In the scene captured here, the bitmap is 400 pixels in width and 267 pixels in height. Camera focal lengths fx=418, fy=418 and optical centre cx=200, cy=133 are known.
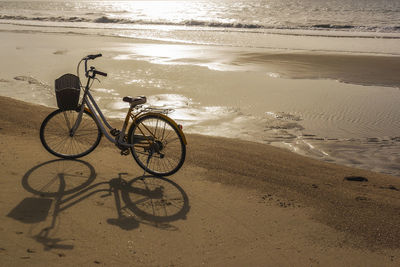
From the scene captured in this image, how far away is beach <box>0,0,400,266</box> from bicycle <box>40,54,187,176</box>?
20 cm

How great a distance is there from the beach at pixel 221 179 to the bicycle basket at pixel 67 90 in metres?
0.78

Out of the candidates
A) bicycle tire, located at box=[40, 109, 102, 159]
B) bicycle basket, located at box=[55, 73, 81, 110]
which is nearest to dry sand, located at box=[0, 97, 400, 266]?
bicycle tire, located at box=[40, 109, 102, 159]

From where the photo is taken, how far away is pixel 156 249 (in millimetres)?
3463

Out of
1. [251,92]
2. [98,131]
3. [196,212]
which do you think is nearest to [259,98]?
[251,92]

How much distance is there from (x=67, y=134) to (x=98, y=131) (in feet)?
1.56

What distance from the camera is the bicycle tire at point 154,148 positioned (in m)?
4.69

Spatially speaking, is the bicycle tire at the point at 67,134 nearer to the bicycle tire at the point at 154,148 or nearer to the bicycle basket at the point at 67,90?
the bicycle basket at the point at 67,90

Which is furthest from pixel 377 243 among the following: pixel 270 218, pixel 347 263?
pixel 270 218

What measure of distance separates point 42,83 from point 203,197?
7.33m

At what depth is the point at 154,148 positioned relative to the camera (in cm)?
477

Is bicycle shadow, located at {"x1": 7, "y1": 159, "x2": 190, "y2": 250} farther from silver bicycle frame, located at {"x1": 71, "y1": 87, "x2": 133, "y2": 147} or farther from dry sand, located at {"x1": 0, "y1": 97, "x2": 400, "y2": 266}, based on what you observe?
silver bicycle frame, located at {"x1": 71, "y1": 87, "x2": 133, "y2": 147}

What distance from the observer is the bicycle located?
186 inches

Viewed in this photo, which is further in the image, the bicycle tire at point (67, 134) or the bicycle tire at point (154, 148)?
the bicycle tire at point (67, 134)

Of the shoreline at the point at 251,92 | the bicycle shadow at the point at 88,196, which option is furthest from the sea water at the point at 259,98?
the bicycle shadow at the point at 88,196
